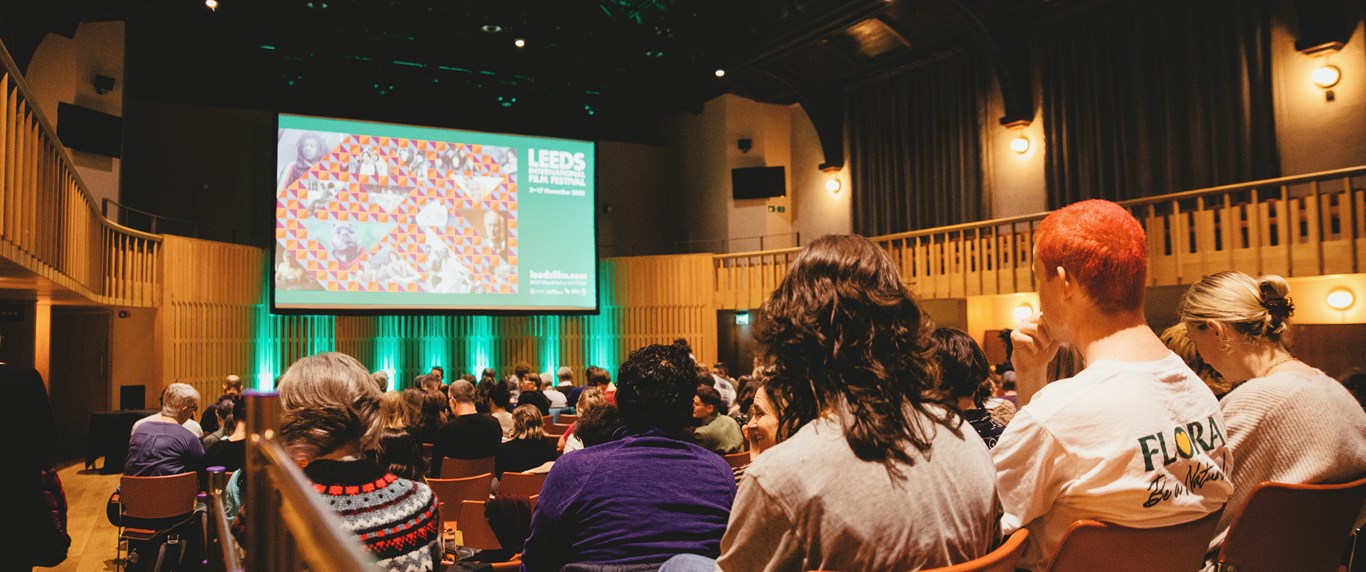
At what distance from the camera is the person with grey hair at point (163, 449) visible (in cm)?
440

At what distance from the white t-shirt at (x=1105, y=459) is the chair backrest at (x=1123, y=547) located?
0.03 metres

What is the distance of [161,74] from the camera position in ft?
39.4

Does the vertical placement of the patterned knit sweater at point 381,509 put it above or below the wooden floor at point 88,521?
above

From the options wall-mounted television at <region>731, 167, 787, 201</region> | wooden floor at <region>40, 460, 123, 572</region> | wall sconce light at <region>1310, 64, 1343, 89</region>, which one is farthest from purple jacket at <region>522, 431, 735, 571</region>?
wall-mounted television at <region>731, 167, 787, 201</region>

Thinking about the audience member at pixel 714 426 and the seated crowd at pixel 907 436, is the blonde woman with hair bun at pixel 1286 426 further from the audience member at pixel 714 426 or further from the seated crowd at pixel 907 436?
the audience member at pixel 714 426

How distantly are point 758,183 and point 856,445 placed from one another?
1312 centimetres

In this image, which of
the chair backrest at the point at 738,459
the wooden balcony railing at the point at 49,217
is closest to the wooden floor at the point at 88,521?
the wooden balcony railing at the point at 49,217

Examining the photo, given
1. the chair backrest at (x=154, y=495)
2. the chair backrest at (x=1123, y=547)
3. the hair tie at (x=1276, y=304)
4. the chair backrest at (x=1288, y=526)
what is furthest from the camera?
the chair backrest at (x=154, y=495)

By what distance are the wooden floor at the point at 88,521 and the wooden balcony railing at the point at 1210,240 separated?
9361mm

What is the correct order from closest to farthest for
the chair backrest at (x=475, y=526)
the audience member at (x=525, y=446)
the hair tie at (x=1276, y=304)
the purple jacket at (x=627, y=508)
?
the purple jacket at (x=627, y=508) < the hair tie at (x=1276, y=304) < the chair backrest at (x=475, y=526) < the audience member at (x=525, y=446)

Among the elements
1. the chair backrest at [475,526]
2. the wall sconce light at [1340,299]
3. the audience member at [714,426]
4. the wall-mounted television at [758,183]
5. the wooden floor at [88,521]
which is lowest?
the wooden floor at [88,521]

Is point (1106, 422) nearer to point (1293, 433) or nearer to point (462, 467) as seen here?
point (1293, 433)

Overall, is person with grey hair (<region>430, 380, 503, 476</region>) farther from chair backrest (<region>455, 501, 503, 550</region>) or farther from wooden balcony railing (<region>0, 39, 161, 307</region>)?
wooden balcony railing (<region>0, 39, 161, 307</region>)

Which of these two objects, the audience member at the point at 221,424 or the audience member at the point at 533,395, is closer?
the audience member at the point at 221,424
